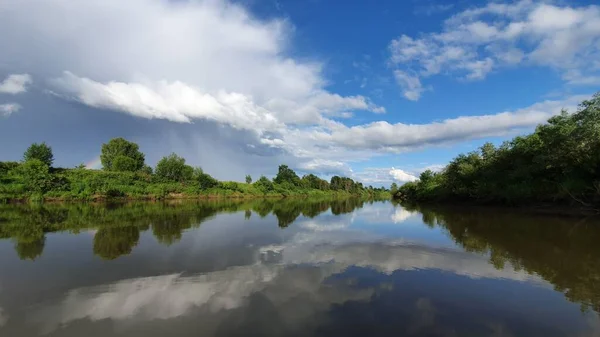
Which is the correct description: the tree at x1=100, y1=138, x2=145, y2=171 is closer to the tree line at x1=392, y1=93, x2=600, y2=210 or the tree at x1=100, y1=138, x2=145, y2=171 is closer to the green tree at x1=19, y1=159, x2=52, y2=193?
the green tree at x1=19, y1=159, x2=52, y2=193

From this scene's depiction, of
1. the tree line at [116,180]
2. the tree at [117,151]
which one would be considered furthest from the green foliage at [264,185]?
the tree at [117,151]

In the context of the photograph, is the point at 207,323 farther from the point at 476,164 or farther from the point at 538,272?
the point at 476,164

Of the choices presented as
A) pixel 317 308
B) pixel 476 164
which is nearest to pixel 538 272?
pixel 317 308

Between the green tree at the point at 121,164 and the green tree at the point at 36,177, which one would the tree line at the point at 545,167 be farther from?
the green tree at the point at 121,164

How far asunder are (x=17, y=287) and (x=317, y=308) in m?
7.33

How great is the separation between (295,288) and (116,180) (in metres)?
68.6

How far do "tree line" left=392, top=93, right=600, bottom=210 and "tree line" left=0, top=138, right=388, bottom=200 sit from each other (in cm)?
5908

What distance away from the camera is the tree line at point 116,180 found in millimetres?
51531

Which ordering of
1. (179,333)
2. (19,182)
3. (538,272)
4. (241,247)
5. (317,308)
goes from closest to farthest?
(179,333)
(317,308)
(538,272)
(241,247)
(19,182)

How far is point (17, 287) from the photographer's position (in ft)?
25.8

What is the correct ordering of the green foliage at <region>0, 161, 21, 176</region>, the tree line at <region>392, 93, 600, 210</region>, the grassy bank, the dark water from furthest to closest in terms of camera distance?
1. the green foliage at <region>0, 161, 21, 176</region>
2. the grassy bank
3. the tree line at <region>392, 93, 600, 210</region>
4. the dark water

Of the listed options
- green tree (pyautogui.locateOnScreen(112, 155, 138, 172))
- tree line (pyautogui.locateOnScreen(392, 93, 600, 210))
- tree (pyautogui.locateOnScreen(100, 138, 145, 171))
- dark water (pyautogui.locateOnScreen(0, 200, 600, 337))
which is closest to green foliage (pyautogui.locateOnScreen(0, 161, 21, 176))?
green tree (pyautogui.locateOnScreen(112, 155, 138, 172))

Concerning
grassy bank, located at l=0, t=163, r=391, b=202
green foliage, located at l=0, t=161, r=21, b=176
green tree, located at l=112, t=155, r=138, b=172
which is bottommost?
grassy bank, located at l=0, t=163, r=391, b=202

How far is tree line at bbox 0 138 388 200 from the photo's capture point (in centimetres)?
5153
